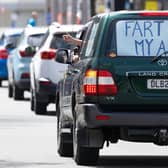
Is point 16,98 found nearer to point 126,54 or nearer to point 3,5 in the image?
point 126,54

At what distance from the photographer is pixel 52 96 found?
74.8 feet

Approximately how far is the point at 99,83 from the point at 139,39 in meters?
0.66

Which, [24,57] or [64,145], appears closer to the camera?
[64,145]

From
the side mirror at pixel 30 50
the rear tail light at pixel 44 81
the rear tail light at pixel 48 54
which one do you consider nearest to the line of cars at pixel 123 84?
the rear tail light at pixel 48 54

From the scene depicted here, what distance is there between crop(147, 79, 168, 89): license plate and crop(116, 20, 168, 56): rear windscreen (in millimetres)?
303

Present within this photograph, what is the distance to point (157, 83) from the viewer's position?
13.4 metres

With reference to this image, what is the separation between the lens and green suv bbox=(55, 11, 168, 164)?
13297mm

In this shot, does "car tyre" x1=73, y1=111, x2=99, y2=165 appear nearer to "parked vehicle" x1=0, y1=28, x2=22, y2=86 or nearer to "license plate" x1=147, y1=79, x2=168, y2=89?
"license plate" x1=147, y1=79, x2=168, y2=89

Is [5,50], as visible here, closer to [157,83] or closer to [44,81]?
[44,81]

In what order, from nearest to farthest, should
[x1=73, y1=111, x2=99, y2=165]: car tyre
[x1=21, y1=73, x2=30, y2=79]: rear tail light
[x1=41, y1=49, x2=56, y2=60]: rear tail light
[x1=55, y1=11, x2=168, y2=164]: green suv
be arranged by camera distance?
1. [x1=55, y1=11, x2=168, y2=164]: green suv
2. [x1=73, y1=111, x2=99, y2=165]: car tyre
3. [x1=41, y1=49, x2=56, y2=60]: rear tail light
4. [x1=21, y1=73, x2=30, y2=79]: rear tail light

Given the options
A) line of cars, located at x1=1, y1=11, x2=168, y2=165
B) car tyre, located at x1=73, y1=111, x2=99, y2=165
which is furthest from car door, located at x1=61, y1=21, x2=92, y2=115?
car tyre, located at x1=73, y1=111, x2=99, y2=165

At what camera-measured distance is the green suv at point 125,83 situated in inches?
523

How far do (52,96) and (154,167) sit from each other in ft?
29.8

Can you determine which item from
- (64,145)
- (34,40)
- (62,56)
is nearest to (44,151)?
(64,145)
